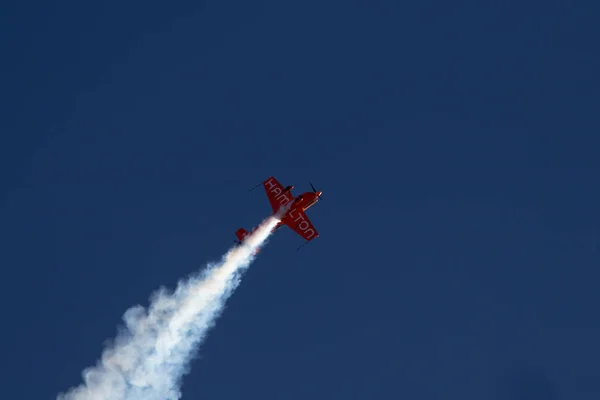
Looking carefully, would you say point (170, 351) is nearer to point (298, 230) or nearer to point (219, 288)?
point (219, 288)

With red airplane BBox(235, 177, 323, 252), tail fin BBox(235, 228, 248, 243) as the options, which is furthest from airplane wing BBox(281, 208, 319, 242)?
tail fin BBox(235, 228, 248, 243)

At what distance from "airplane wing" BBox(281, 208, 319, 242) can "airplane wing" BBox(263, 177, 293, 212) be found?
2194mm

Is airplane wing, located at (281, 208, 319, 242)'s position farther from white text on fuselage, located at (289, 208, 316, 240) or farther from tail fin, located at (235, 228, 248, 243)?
tail fin, located at (235, 228, 248, 243)

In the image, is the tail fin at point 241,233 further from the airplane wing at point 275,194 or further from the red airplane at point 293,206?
the airplane wing at point 275,194

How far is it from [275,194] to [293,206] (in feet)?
11.0

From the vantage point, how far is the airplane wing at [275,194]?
145000mm

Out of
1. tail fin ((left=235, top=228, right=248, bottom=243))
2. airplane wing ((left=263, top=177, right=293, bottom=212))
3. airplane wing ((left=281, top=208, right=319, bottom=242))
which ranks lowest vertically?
tail fin ((left=235, top=228, right=248, bottom=243))

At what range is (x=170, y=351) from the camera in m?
143

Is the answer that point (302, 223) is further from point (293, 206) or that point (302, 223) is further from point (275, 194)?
point (275, 194)

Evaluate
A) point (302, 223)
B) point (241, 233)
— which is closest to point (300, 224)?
point (302, 223)

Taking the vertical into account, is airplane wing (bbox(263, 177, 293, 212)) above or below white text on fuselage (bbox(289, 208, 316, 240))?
above

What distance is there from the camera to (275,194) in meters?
146

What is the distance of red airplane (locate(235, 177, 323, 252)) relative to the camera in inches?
5600

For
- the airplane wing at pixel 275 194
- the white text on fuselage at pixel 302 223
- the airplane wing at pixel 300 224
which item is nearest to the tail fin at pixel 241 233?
the airplane wing at pixel 275 194
